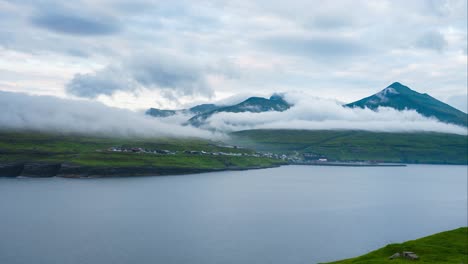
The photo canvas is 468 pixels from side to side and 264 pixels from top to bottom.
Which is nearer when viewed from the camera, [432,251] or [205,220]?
[432,251]

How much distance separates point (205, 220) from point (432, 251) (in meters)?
54.1

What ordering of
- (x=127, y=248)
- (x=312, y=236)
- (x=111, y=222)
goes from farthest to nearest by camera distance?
(x=111, y=222)
(x=312, y=236)
(x=127, y=248)

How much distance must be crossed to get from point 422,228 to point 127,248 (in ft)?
224

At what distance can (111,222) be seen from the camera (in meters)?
97.6

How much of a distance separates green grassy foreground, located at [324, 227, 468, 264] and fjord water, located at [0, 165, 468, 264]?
12527 millimetres

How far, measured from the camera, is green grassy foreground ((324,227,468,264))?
184 ft

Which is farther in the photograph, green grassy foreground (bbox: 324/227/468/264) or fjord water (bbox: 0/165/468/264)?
fjord water (bbox: 0/165/468/264)

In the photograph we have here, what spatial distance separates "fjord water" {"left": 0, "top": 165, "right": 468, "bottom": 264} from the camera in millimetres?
73938

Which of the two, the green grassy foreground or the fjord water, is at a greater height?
the green grassy foreground

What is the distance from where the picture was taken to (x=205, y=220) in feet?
339

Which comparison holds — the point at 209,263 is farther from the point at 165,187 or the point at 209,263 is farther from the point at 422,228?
the point at 165,187

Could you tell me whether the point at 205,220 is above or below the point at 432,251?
below

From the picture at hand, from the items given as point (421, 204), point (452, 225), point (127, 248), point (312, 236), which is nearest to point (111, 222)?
point (127, 248)

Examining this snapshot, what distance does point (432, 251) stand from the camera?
6256 centimetres
